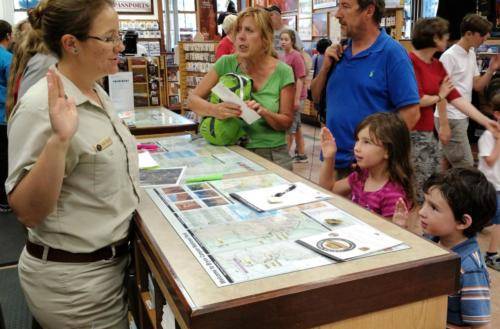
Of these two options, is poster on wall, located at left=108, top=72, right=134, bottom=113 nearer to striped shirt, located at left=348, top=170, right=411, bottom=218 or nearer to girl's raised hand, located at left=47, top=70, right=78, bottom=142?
striped shirt, located at left=348, top=170, right=411, bottom=218

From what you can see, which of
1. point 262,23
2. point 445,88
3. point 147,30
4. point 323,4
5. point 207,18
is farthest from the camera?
point 147,30

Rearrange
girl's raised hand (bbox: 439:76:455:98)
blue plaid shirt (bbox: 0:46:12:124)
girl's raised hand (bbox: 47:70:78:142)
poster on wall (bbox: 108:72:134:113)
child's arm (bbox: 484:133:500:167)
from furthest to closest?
blue plaid shirt (bbox: 0:46:12:124)
poster on wall (bbox: 108:72:134:113)
girl's raised hand (bbox: 439:76:455:98)
child's arm (bbox: 484:133:500:167)
girl's raised hand (bbox: 47:70:78:142)

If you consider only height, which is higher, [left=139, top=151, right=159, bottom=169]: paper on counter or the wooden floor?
[left=139, top=151, right=159, bottom=169]: paper on counter

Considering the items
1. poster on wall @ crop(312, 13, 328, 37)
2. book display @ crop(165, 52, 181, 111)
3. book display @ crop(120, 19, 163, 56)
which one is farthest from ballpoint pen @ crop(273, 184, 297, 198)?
book display @ crop(120, 19, 163, 56)

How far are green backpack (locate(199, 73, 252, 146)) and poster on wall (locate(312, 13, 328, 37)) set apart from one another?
6.36 m

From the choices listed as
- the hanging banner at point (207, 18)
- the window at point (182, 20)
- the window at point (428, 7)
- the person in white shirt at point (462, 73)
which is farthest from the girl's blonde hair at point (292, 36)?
the window at point (182, 20)

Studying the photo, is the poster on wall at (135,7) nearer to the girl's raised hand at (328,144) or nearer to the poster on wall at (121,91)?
the poster on wall at (121,91)

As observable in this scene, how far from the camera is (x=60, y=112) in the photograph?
1291 mm

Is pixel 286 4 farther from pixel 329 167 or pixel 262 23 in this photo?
pixel 329 167

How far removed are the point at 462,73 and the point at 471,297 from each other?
11.2 feet

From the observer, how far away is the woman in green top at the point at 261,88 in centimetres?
254

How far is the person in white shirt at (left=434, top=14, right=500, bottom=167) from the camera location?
433cm

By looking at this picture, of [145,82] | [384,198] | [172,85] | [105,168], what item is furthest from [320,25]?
[105,168]

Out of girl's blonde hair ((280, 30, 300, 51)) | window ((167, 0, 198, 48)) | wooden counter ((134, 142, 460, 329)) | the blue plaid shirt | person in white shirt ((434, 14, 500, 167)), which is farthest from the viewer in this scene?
window ((167, 0, 198, 48))
